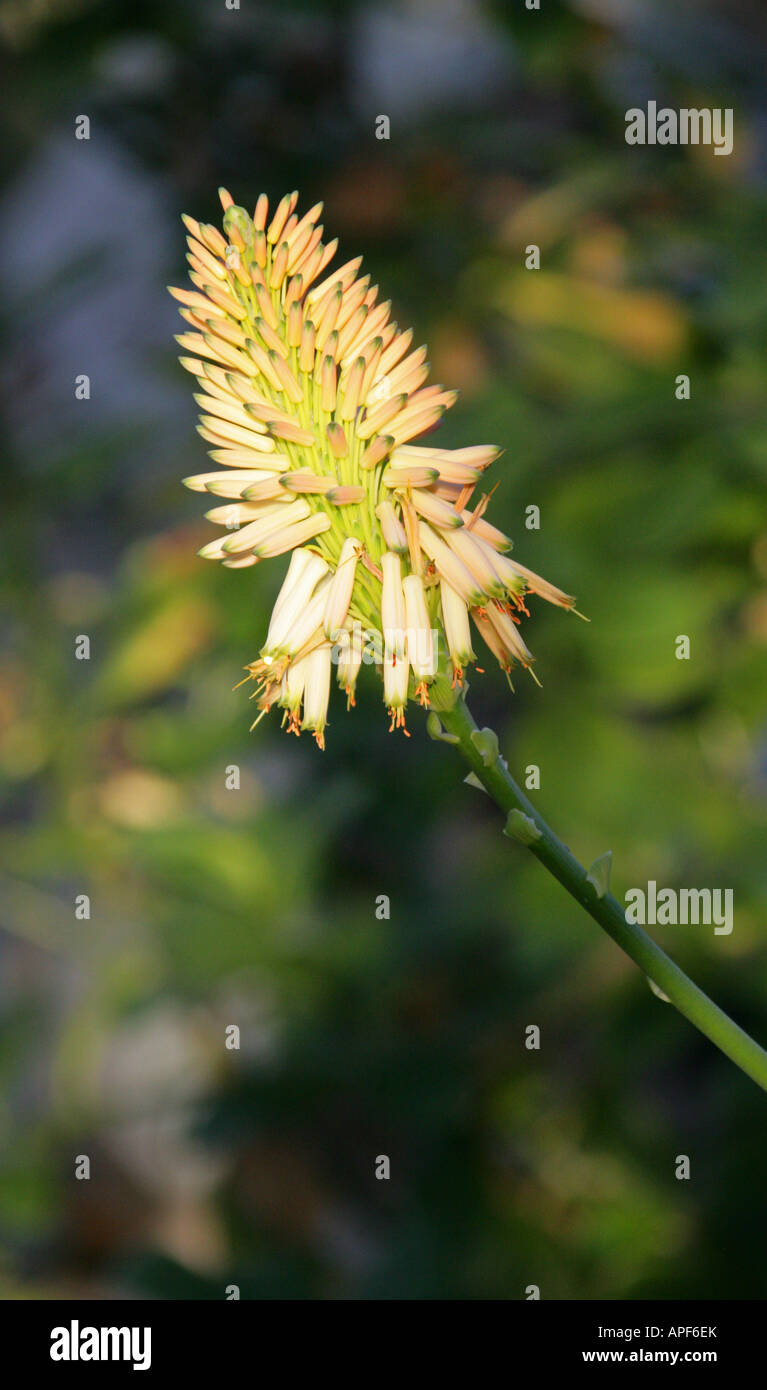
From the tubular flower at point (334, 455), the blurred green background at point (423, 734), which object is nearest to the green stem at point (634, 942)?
the tubular flower at point (334, 455)

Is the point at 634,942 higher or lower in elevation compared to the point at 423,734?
lower

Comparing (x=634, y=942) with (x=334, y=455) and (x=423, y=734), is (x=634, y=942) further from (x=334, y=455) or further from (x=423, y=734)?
(x=423, y=734)

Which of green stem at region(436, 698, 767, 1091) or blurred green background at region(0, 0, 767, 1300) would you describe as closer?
green stem at region(436, 698, 767, 1091)

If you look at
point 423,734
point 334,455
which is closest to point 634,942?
point 334,455

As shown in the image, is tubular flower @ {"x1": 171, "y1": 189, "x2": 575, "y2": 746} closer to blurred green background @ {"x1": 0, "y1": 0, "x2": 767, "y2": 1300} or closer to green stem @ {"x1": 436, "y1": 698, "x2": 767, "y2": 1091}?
green stem @ {"x1": 436, "y1": 698, "x2": 767, "y2": 1091}

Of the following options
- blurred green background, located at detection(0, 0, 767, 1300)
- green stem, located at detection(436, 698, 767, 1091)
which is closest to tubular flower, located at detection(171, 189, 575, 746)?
green stem, located at detection(436, 698, 767, 1091)

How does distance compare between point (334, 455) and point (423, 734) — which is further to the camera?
point (423, 734)
